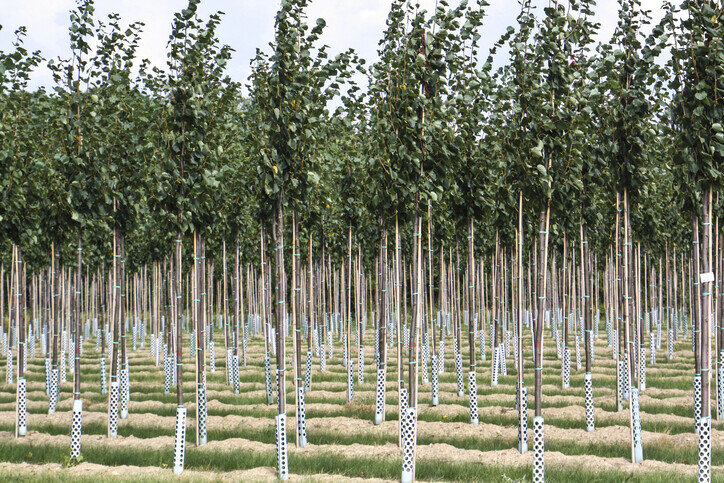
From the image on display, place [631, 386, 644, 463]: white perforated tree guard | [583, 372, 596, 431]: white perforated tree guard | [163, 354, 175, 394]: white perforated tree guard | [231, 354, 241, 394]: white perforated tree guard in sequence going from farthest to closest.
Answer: [163, 354, 175, 394]: white perforated tree guard, [231, 354, 241, 394]: white perforated tree guard, [583, 372, 596, 431]: white perforated tree guard, [631, 386, 644, 463]: white perforated tree guard

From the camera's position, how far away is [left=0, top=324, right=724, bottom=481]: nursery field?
10.6 meters

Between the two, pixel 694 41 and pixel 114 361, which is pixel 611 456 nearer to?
pixel 694 41

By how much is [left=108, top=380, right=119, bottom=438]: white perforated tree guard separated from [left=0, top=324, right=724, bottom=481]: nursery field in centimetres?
28

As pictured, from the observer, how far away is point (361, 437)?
43.9ft

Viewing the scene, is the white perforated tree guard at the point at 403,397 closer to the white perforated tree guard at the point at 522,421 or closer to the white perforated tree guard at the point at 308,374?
the white perforated tree guard at the point at 522,421

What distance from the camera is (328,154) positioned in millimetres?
16703

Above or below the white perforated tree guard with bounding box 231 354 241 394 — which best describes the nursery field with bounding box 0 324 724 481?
below

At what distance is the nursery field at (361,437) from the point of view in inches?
418

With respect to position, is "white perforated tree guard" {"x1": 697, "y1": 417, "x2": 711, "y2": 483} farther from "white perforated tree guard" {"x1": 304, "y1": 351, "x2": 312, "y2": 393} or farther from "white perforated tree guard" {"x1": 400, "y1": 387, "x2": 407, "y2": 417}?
"white perforated tree guard" {"x1": 304, "y1": 351, "x2": 312, "y2": 393}

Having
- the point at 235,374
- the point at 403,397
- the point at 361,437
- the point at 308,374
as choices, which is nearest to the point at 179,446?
the point at 361,437

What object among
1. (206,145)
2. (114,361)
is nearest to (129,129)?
(206,145)

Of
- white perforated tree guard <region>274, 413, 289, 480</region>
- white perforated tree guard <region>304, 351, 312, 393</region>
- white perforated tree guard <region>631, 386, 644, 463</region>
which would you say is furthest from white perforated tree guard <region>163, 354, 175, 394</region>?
white perforated tree guard <region>631, 386, 644, 463</region>

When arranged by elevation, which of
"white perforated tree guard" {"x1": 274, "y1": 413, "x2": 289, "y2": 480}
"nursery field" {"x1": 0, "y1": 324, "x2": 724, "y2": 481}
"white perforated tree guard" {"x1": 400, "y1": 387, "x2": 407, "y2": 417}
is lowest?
"nursery field" {"x1": 0, "y1": 324, "x2": 724, "y2": 481}

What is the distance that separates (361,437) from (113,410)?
206 inches
